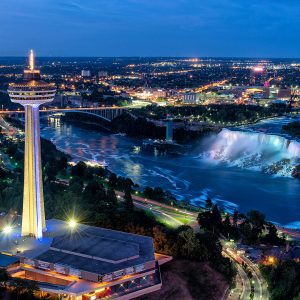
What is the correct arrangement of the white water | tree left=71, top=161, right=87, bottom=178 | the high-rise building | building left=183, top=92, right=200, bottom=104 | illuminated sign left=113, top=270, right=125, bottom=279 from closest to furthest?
illuminated sign left=113, top=270, right=125, bottom=279, the high-rise building, tree left=71, top=161, right=87, bottom=178, the white water, building left=183, top=92, right=200, bottom=104

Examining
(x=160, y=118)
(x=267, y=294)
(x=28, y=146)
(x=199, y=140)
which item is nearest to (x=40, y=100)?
(x=28, y=146)

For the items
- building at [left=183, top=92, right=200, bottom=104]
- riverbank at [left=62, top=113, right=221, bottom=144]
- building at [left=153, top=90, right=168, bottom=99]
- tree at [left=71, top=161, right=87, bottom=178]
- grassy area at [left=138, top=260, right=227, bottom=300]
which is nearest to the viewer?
grassy area at [left=138, top=260, right=227, bottom=300]

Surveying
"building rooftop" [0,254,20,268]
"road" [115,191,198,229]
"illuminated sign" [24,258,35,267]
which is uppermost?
"illuminated sign" [24,258,35,267]

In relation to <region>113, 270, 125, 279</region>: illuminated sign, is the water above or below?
below

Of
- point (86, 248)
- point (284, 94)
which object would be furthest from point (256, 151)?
point (284, 94)

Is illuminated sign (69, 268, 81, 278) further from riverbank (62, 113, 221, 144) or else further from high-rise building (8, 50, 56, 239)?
riverbank (62, 113, 221, 144)

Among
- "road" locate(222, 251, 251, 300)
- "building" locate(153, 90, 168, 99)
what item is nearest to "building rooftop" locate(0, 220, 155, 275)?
"road" locate(222, 251, 251, 300)
